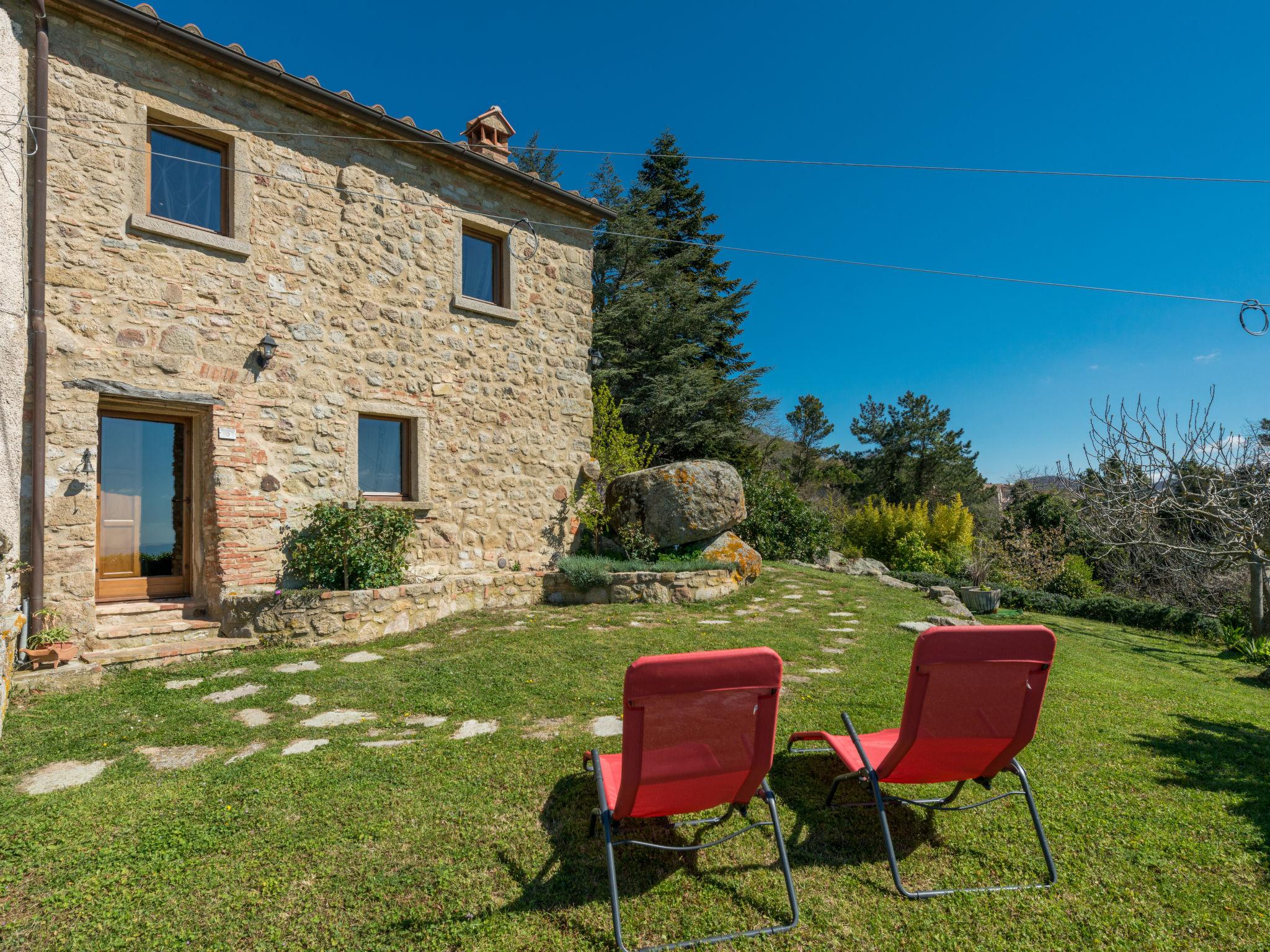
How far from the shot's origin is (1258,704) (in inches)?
214

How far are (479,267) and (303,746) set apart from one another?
7064 mm

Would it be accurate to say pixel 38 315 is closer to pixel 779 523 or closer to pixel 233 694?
pixel 233 694

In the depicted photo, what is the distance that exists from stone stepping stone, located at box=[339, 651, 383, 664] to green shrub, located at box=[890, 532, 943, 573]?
47.2 feet

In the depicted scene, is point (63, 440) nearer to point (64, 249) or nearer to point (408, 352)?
point (64, 249)

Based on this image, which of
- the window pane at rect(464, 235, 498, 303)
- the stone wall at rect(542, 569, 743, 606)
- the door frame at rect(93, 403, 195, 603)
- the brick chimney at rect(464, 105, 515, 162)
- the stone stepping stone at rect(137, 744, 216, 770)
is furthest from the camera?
the brick chimney at rect(464, 105, 515, 162)

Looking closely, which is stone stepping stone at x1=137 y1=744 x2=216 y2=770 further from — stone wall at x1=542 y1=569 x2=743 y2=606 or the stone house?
stone wall at x1=542 y1=569 x2=743 y2=606

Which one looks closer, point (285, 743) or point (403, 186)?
point (285, 743)

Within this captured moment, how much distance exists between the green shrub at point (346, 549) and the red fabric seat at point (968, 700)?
18.4 feet

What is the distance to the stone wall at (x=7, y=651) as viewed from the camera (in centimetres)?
387

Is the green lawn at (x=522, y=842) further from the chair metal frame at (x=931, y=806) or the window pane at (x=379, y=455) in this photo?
the window pane at (x=379, y=455)

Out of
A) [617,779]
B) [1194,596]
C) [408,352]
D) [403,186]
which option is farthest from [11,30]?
[1194,596]

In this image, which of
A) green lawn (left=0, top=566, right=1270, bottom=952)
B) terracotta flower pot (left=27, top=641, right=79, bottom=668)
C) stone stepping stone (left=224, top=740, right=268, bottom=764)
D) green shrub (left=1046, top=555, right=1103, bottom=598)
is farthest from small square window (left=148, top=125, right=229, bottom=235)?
green shrub (left=1046, top=555, right=1103, bottom=598)

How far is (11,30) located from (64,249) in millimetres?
1857

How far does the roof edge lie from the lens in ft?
18.9
